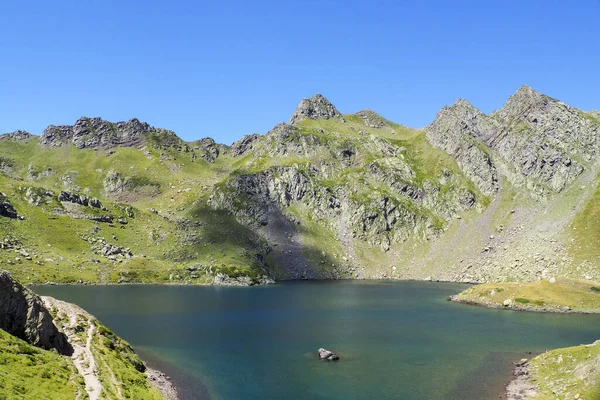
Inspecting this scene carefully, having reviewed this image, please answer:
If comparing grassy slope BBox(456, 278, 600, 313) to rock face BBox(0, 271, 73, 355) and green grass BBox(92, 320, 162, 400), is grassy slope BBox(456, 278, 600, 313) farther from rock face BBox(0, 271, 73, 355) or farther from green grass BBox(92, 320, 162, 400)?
rock face BBox(0, 271, 73, 355)

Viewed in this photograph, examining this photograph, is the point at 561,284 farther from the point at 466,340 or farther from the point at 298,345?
the point at 298,345

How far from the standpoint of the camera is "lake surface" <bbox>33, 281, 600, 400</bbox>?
63.6 meters

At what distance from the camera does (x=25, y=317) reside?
51.7 m

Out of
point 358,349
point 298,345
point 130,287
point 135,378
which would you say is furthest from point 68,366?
point 130,287

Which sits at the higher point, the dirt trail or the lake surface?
the dirt trail

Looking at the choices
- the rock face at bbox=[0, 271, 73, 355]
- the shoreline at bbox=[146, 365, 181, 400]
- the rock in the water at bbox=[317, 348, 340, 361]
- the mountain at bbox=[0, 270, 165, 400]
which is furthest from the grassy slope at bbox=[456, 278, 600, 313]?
the rock face at bbox=[0, 271, 73, 355]

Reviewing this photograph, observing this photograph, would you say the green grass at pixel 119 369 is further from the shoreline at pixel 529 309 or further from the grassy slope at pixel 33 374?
the shoreline at pixel 529 309

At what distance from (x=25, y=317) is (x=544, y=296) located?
495ft

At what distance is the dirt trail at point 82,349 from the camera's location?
1823 inches

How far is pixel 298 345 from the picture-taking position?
87.9 meters

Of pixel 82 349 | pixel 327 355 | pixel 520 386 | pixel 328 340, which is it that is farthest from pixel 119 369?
pixel 520 386

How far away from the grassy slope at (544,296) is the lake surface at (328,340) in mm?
10536

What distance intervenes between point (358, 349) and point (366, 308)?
56.0m

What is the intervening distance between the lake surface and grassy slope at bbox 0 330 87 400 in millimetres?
17754
